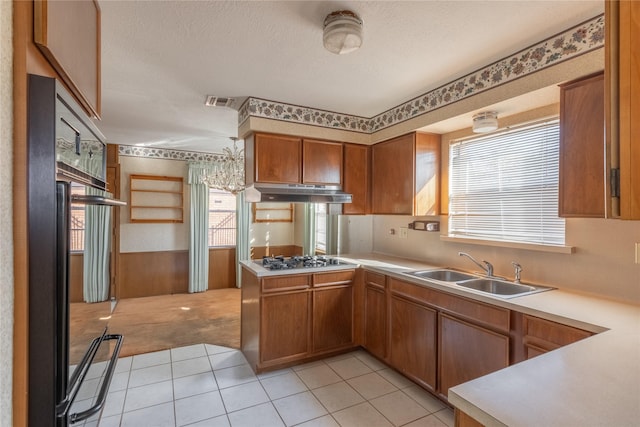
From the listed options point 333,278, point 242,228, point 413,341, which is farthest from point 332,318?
point 242,228

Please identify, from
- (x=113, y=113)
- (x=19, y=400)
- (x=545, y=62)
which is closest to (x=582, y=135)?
(x=545, y=62)

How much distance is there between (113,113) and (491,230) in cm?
396

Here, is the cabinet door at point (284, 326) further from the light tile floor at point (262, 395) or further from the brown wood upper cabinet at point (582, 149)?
the brown wood upper cabinet at point (582, 149)

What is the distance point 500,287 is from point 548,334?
0.80 metres

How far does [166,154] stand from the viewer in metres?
5.44

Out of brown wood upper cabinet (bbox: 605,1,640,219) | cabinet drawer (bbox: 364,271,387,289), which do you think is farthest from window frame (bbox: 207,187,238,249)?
brown wood upper cabinet (bbox: 605,1,640,219)

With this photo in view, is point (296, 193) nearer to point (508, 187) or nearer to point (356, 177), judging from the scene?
point (356, 177)

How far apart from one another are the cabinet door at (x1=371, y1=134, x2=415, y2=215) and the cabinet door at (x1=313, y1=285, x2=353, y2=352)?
3.08 ft

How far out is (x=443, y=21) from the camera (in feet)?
5.67

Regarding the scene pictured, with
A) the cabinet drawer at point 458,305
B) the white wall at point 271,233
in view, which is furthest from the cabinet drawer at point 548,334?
the white wall at point 271,233

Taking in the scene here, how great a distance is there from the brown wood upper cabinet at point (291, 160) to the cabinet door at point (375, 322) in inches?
48.0

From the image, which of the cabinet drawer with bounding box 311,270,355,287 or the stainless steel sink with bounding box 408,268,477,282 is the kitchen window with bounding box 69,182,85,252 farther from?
the stainless steel sink with bounding box 408,268,477,282

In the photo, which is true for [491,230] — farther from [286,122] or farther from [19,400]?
[19,400]

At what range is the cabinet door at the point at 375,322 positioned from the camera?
9.41 feet
